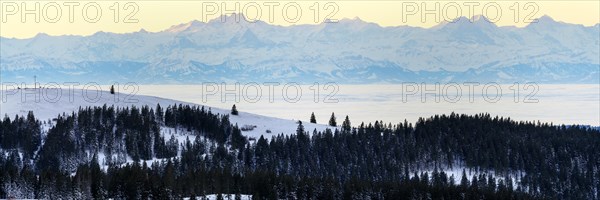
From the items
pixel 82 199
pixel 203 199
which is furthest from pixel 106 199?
pixel 203 199

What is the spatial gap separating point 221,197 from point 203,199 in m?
5.68

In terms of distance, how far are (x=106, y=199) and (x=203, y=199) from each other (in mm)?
20462

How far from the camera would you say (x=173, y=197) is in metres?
200

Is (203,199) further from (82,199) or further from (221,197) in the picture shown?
(82,199)

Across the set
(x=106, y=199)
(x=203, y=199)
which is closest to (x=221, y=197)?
(x=203, y=199)

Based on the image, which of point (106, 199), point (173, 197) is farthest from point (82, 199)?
point (173, 197)

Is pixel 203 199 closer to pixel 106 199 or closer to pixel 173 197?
pixel 173 197

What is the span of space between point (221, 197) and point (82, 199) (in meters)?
27.7

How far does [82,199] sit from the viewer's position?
7864 inches

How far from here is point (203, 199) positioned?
639 feet

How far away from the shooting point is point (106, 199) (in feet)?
656

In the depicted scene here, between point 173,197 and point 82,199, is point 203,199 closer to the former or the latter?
point 173,197

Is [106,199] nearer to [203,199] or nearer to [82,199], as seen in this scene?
[82,199]

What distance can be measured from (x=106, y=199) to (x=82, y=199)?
4.75 m
